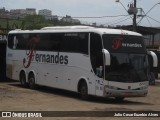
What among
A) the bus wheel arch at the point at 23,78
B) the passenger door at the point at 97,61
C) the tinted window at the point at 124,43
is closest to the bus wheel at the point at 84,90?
the passenger door at the point at 97,61

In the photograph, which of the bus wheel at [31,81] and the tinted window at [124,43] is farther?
the bus wheel at [31,81]

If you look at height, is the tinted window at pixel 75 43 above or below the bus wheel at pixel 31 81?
above

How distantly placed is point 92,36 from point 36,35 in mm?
6361

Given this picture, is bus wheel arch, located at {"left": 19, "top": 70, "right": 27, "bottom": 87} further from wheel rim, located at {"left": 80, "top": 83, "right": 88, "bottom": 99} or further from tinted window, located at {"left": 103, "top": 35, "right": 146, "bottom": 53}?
tinted window, located at {"left": 103, "top": 35, "right": 146, "bottom": 53}

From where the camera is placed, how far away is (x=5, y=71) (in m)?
34.4

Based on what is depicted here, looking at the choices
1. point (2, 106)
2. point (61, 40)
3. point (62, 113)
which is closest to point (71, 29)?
point (61, 40)

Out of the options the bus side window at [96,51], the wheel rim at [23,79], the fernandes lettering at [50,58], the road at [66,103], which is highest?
the bus side window at [96,51]

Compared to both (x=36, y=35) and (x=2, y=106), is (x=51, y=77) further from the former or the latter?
(x=2, y=106)

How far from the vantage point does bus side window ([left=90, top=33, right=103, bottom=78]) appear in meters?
21.9

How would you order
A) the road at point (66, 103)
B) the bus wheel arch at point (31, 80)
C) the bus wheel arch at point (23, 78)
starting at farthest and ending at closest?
the bus wheel arch at point (23, 78), the bus wheel arch at point (31, 80), the road at point (66, 103)

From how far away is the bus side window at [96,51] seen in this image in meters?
21.9

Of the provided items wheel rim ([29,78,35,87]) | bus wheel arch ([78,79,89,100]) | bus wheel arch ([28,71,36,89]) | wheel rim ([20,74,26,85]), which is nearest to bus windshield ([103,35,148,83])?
bus wheel arch ([78,79,89,100])

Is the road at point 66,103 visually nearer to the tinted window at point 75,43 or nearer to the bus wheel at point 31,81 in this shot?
the bus wheel at point 31,81

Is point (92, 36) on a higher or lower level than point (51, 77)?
higher
